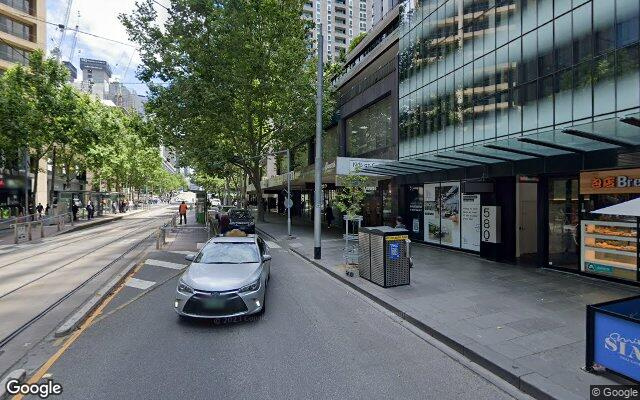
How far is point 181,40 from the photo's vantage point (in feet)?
82.3

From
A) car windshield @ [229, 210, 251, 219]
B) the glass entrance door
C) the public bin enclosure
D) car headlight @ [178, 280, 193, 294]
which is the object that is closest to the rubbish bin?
car headlight @ [178, 280, 193, 294]

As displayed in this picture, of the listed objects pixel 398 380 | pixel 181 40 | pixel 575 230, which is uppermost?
pixel 181 40

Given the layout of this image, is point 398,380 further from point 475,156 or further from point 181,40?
point 181,40

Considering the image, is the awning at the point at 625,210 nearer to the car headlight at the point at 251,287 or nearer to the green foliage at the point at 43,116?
the car headlight at the point at 251,287

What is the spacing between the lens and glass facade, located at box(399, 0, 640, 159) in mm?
9742

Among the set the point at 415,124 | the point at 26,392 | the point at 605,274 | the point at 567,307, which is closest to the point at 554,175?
the point at 605,274

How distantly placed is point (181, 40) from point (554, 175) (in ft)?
76.0

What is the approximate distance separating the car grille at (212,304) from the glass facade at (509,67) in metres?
10.2

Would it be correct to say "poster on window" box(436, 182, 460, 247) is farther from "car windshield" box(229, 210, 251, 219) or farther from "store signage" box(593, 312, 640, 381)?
"car windshield" box(229, 210, 251, 219)

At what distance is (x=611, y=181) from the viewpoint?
380 inches

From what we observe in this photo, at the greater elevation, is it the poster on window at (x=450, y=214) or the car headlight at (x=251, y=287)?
the poster on window at (x=450, y=214)

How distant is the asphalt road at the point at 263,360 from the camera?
178 inches

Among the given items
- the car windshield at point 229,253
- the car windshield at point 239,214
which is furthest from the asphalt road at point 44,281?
the car windshield at point 239,214

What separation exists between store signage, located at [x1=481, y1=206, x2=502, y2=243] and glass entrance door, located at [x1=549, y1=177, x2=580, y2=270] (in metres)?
1.86
